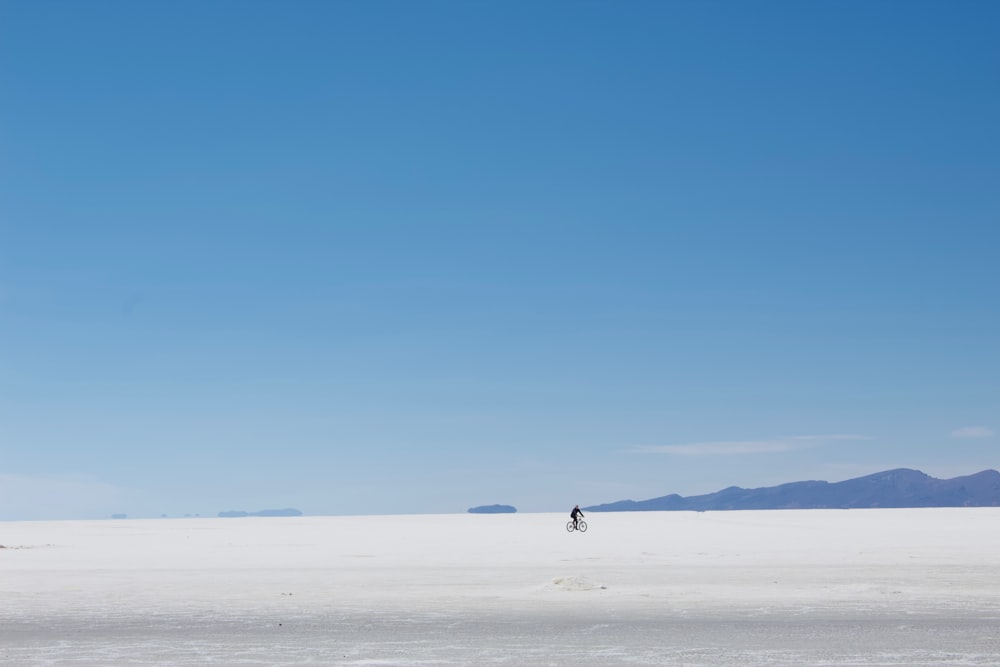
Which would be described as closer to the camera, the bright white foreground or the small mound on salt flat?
the bright white foreground

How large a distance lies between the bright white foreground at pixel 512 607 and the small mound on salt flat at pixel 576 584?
3.2 inches

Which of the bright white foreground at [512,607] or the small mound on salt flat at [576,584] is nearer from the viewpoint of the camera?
the bright white foreground at [512,607]

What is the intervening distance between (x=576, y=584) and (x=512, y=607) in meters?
4.33

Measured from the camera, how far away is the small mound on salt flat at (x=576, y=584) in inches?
1019

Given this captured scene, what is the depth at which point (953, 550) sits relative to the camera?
1563 inches

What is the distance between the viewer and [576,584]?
85.9 ft

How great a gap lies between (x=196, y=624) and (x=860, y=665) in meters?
12.3

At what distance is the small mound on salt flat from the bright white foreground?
80 mm

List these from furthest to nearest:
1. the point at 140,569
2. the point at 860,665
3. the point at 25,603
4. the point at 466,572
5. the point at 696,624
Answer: the point at 140,569 < the point at 466,572 < the point at 25,603 < the point at 696,624 < the point at 860,665

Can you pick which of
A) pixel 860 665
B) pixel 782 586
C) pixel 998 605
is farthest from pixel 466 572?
pixel 860 665

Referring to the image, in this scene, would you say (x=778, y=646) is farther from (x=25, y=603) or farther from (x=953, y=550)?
(x=953, y=550)

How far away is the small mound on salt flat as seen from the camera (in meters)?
25.9

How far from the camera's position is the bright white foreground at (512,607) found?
1592cm

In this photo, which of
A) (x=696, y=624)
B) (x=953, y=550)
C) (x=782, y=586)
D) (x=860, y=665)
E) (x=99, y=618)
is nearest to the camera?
(x=860, y=665)
